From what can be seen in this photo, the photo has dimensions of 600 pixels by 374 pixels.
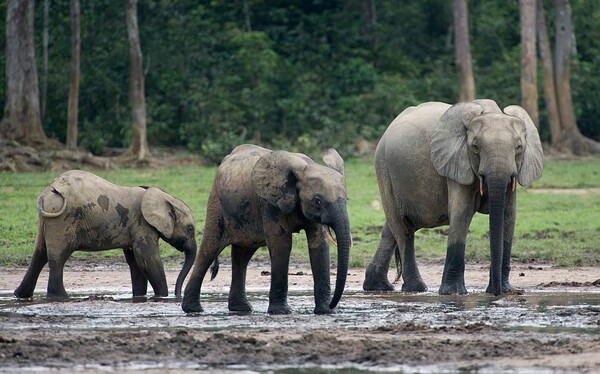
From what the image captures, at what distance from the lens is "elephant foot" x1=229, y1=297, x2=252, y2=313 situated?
41.7ft

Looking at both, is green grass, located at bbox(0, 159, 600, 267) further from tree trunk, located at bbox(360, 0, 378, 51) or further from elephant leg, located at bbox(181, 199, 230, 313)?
tree trunk, located at bbox(360, 0, 378, 51)

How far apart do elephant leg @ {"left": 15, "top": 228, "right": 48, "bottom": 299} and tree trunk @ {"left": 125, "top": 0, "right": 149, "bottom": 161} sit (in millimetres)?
17799

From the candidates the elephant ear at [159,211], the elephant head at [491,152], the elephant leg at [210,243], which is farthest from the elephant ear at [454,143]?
the elephant ear at [159,211]

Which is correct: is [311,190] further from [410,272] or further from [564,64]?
[564,64]

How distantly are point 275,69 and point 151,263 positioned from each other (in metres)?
23.0

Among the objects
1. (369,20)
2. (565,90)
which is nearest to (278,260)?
(565,90)

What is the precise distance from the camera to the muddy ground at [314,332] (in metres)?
9.16

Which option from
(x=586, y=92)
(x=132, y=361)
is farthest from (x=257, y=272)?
(x=586, y=92)

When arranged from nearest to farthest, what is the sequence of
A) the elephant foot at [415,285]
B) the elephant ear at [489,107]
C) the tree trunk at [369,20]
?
the elephant ear at [489,107], the elephant foot at [415,285], the tree trunk at [369,20]

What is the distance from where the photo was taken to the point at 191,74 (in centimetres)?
3719

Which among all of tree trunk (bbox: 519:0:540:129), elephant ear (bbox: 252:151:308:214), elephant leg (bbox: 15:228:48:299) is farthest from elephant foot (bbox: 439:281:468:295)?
tree trunk (bbox: 519:0:540:129)

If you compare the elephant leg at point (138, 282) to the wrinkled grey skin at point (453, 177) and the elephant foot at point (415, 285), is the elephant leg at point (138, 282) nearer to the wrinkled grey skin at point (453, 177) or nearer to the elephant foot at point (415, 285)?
the wrinkled grey skin at point (453, 177)

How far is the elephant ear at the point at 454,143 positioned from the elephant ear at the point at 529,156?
1.48 ft

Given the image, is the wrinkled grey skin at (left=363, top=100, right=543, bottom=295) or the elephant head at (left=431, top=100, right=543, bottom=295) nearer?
the elephant head at (left=431, top=100, right=543, bottom=295)
